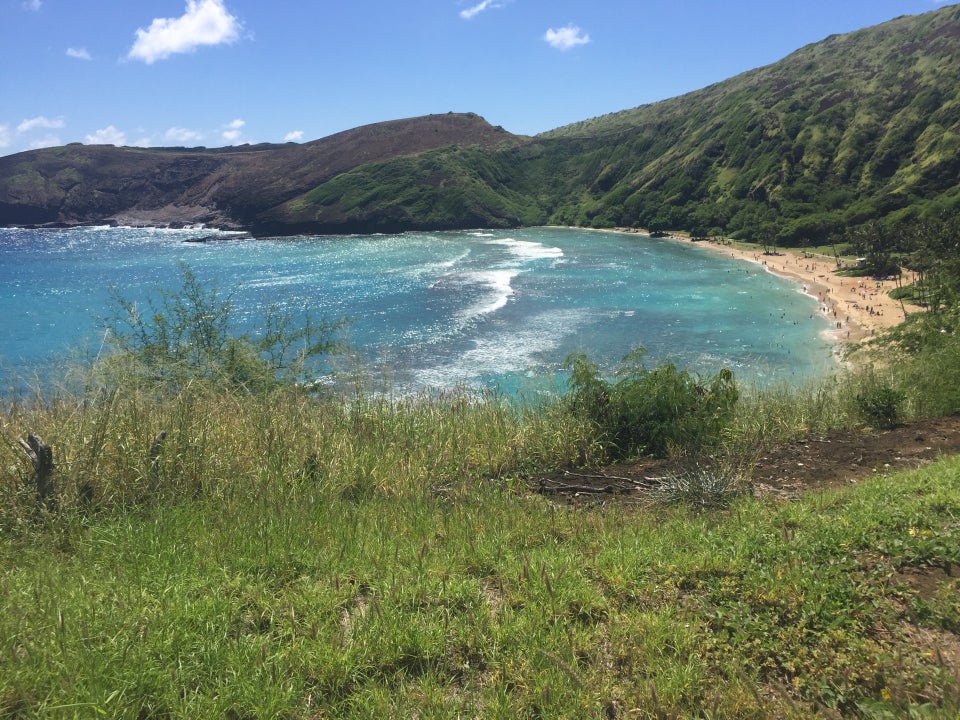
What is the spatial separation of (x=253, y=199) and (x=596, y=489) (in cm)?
17296

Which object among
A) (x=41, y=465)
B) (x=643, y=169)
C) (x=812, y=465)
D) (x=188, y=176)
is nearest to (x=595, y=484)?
(x=812, y=465)

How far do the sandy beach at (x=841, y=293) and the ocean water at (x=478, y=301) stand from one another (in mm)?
2385

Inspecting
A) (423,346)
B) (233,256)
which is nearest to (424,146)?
(233,256)

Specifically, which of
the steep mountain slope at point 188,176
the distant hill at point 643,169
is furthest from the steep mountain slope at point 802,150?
the steep mountain slope at point 188,176

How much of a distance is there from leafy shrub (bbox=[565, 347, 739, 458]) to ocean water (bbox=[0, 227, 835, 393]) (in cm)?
388

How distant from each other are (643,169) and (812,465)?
156 metres

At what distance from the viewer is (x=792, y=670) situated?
10.4 feet

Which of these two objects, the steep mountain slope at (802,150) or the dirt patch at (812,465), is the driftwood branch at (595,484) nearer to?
the dirt patch at (812,465)

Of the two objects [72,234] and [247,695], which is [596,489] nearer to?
[247,695]

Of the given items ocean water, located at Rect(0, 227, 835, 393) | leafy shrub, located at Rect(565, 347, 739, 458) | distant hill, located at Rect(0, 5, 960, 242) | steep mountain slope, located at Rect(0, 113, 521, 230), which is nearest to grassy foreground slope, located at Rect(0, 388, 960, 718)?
leafy shrub, located at Rect(565, 347, 739, 458)

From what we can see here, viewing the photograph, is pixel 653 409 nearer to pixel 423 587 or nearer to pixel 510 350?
pixel 423 587

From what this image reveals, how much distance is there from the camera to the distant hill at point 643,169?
102250mm

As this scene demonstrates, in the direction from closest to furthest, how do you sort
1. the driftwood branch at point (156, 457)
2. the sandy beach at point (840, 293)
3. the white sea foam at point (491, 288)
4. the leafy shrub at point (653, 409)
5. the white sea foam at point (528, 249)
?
the driftwood branch at point (156, 457) < the leafy shrub at point (653, 409) < the sandy beach at point (840, 293) < the white sea foam at point (491, 288) < the white sea foam at point (528, 249)

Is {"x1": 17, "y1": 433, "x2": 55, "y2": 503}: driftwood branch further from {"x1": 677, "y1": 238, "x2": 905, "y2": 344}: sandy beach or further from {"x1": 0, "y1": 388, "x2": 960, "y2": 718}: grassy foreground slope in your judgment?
{"x1": 677, "y1": 238, "x2": 905, "y2": 344}: sandy beach
